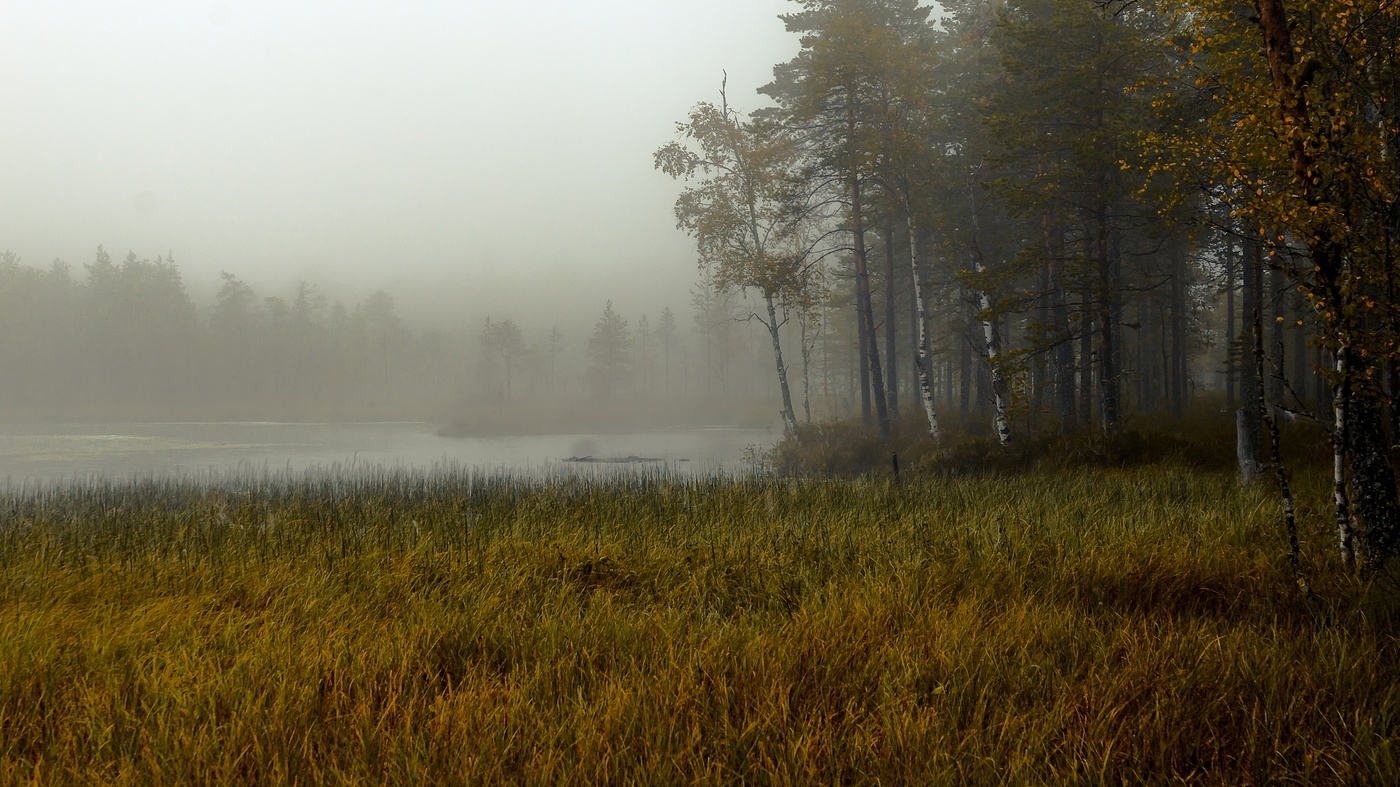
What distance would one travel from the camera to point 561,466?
82.0 ft

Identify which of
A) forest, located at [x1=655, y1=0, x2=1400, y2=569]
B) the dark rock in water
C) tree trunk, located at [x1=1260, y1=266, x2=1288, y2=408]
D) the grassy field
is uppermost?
forest, located at [x1=655, y1=0, x2=1400, y2=569]

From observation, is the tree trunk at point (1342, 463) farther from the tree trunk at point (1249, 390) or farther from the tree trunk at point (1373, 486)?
the tree trunk at point (1249, 390)

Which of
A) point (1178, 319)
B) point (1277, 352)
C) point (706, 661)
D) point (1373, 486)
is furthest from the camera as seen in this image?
point (1178, 319)

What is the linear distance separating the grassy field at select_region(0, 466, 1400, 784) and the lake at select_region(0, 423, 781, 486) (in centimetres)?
1240

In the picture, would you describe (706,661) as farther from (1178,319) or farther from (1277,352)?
(1178,319)

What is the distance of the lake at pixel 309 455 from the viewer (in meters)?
22.2

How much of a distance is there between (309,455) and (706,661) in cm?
3060

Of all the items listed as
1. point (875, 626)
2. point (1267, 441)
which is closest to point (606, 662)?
point (875, 626)

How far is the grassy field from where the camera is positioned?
2.87 metres

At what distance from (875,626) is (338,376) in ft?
315

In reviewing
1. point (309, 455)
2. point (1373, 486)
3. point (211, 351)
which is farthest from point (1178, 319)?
point (211, 351)

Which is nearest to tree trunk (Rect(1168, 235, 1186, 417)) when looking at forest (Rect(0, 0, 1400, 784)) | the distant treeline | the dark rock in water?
forest (Rect(0, 0, 1400, 784))

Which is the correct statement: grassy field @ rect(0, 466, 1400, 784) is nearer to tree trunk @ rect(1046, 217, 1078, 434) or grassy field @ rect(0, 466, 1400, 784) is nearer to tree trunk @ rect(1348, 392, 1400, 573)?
tree trunk @ rect(1348, 392, 1400, 573)

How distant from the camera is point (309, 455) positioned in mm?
29703
